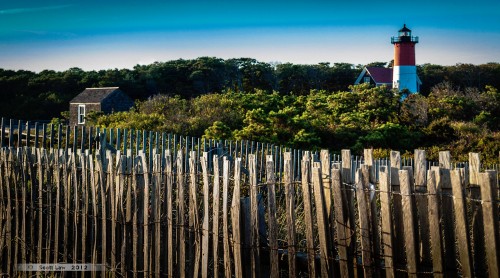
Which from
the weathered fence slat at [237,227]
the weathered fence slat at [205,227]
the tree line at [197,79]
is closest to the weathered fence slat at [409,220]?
the weathered fence slat at [237,227]

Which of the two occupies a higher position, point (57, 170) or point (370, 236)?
point (57, 170)

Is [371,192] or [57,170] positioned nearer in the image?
[371,192]

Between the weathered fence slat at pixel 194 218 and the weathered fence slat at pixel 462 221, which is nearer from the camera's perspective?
the weathered fence slat at pixel 462 221

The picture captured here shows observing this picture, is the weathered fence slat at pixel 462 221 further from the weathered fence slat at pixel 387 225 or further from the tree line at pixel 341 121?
the tree line at pixel 341 121

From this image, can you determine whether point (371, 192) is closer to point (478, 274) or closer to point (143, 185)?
point (478, 274)

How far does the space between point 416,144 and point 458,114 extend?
6.76 meters

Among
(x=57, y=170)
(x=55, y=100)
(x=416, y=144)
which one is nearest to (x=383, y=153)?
(x=416, y=144)

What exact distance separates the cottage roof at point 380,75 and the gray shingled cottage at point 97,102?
23.4 m

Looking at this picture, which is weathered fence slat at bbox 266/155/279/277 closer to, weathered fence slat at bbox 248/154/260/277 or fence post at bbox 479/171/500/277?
weathered fence slat at bbox 248/154/260/277

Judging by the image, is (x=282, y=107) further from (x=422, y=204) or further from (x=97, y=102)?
(x=422, y=204)

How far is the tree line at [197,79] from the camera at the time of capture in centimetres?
4244

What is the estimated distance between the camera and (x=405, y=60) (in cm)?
4312

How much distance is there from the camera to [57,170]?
562 centimetres

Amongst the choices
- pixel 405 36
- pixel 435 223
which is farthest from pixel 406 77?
pixel 435 223
